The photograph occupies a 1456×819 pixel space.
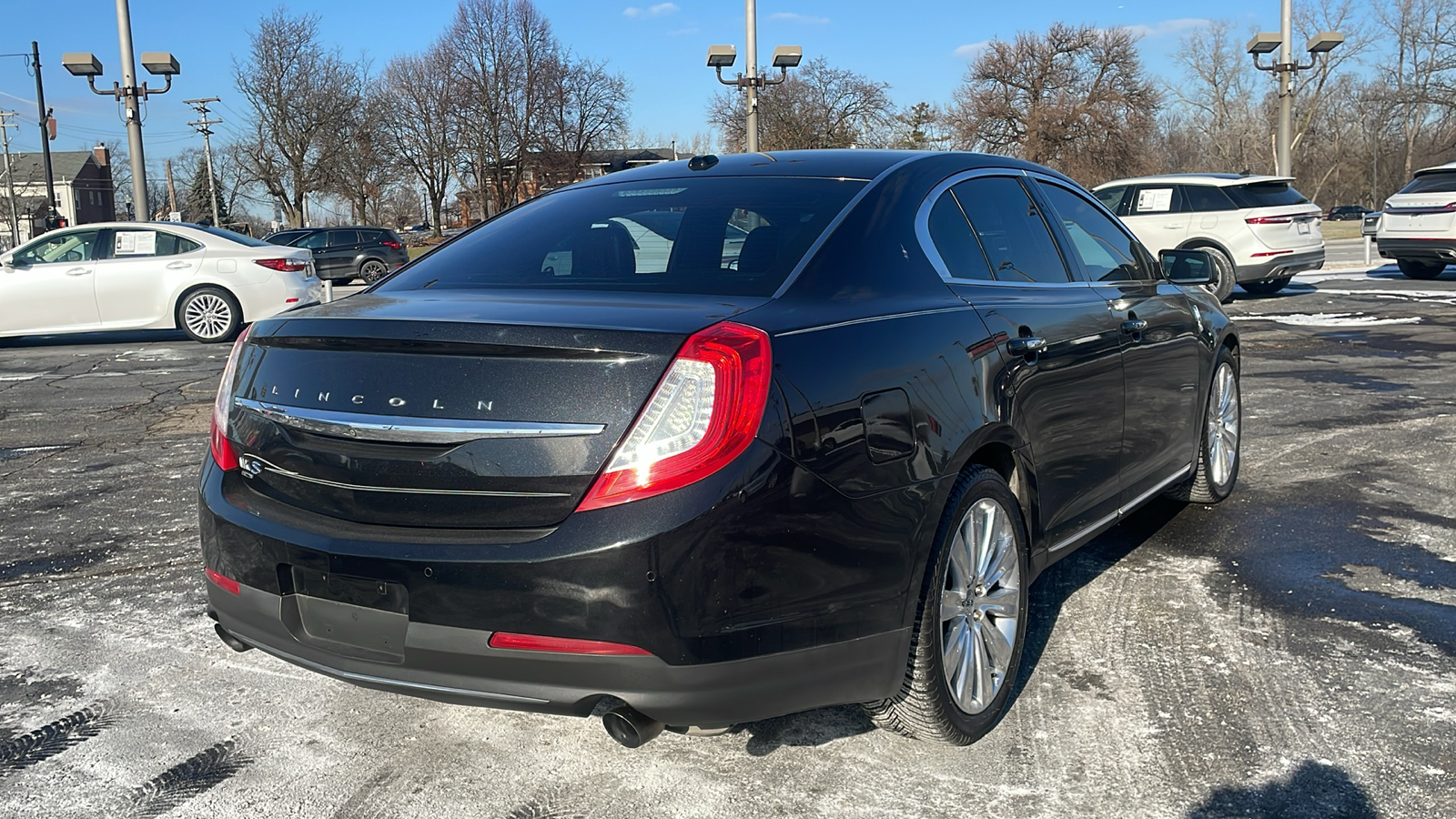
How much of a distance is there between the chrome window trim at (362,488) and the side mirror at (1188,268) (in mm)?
3492

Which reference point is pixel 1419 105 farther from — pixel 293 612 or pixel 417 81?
pixel 293 612

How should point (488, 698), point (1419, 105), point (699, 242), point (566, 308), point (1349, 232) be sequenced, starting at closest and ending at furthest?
point (488, 698)
point (566, 308)
point (699, 242)
point (1349, 232)
point (1419, 105)

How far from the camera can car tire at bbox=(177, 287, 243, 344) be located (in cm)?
1372

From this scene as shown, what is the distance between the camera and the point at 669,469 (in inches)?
91.6

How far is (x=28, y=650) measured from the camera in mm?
3852

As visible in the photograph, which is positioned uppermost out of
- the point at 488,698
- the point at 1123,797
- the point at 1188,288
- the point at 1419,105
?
the point at 1419,105

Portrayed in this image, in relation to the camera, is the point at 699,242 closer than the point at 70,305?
Yes

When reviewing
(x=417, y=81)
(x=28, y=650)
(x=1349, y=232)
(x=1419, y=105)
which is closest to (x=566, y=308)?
(x=28, y=650)

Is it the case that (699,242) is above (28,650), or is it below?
above

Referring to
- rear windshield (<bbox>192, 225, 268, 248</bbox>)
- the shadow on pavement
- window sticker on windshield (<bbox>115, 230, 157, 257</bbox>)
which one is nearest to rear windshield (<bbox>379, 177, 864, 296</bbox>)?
the shadow on pavement

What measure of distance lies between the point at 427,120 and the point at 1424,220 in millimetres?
45520

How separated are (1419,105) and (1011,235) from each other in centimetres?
8104

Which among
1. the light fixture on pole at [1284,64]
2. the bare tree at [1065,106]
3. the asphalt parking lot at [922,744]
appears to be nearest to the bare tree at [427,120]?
the bare tree at [1065,106]

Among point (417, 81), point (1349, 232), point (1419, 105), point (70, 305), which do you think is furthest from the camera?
point (1419, 105)
